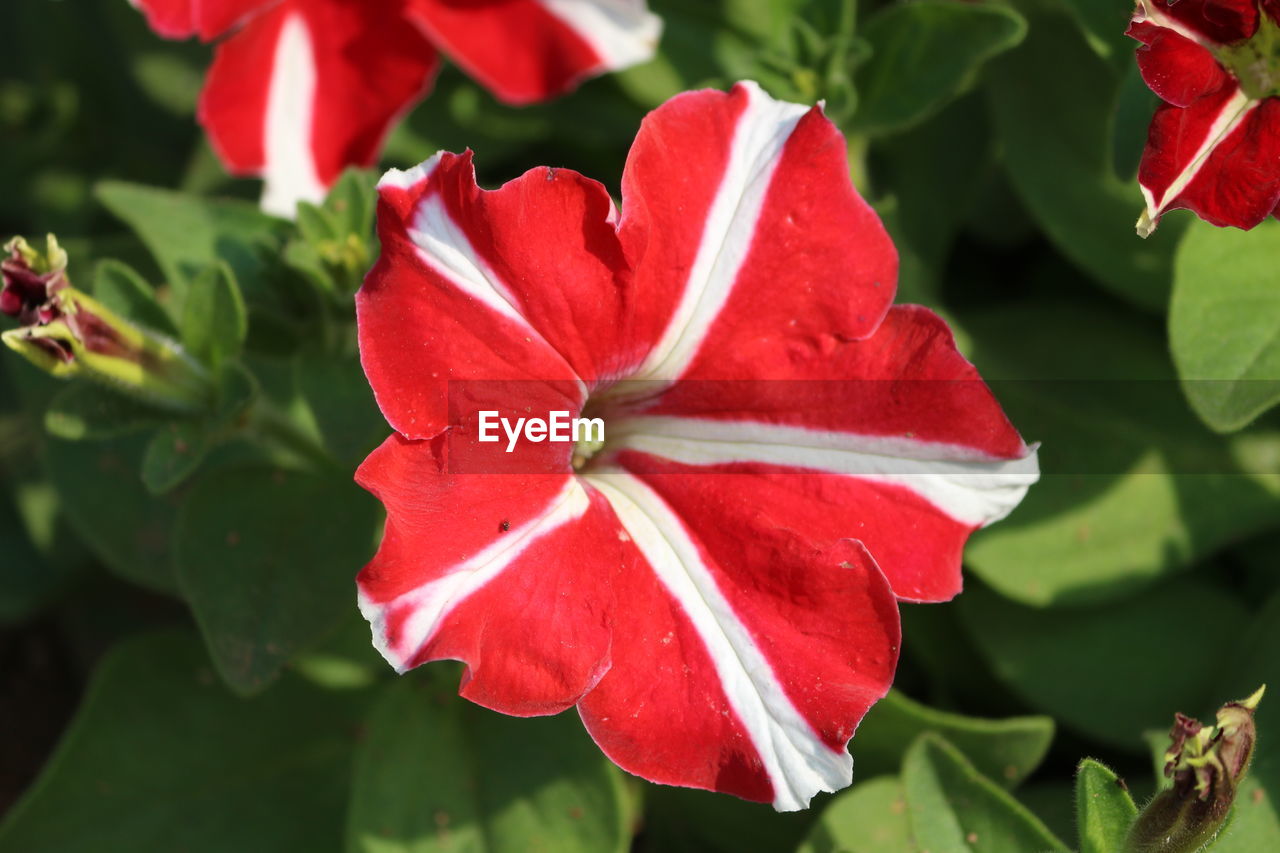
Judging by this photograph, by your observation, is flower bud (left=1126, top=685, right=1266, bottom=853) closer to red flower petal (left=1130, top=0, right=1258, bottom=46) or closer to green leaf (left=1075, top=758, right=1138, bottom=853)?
green leaf (left=1075, top=758, right=1138, bottom=853)

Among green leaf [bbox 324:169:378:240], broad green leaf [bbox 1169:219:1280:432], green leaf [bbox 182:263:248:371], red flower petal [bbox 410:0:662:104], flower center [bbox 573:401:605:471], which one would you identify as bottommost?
green leaf [bbox 182:263:248:371]

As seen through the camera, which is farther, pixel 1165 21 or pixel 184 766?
pixel 184 766

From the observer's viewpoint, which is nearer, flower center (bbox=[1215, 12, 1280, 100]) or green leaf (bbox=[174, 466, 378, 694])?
flower center (bbox=[1215, 12, 1280, 100])

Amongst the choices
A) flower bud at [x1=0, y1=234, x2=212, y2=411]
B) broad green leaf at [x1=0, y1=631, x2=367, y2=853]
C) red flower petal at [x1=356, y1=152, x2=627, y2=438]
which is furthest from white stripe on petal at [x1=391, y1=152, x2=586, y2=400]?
broad green leaf at [x1=0, y1=631, x2=367, y2=853]

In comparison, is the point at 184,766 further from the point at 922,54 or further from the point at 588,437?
the point at 922,54

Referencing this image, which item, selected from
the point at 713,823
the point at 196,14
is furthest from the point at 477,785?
the point at 196,14

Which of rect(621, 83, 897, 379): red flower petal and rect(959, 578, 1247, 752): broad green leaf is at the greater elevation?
rect(621, 83, 897, 379): red flower petal
